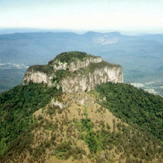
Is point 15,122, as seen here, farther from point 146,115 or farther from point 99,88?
point 146,115

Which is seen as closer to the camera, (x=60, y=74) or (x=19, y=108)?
(x=19, y=108)

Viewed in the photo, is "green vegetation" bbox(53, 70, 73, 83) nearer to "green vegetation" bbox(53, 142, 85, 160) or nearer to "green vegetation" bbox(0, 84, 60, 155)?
"green vegetation" bbox(0, 84, 60, 155)

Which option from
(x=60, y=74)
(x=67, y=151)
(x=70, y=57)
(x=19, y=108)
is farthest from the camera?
(x=70, y=57)

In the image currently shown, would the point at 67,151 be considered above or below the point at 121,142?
above

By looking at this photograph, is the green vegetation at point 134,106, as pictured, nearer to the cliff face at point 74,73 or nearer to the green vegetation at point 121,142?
the cliff face at point 74,73

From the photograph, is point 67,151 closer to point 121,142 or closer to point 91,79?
point 121,142

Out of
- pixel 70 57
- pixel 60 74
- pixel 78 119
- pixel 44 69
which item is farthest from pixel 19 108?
pixel 70 57

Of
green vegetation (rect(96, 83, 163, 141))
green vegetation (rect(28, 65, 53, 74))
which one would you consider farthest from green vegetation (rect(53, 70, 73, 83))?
green vegetation (rect(96, 83, 163, 141))
